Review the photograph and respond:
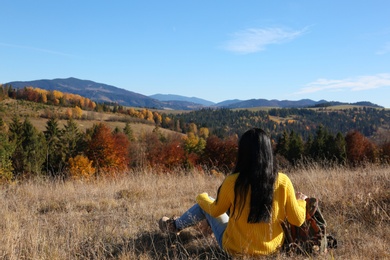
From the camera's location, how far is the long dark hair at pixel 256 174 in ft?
10.2

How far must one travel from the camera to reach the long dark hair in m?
3.09

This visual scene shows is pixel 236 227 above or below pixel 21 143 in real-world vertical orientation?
above

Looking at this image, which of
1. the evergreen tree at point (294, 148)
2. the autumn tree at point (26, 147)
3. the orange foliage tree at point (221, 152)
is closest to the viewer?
the autumn tree at point (26, 147)

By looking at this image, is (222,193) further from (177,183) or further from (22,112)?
(22,112)

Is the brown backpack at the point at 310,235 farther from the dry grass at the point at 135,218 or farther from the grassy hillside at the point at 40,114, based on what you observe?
the grassy hillside at the point at 40,114

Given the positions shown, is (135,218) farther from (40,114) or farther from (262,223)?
(40,114)

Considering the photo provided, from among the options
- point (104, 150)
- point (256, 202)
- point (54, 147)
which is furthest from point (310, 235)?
point (54, 147)

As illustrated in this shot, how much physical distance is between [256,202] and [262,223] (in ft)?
0.87

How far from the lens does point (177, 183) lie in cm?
744

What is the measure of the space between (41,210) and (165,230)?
262 centimetres

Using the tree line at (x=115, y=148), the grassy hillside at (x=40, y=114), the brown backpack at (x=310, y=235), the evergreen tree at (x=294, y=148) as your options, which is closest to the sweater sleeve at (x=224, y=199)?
the brown backpack at (x=310, y=235)

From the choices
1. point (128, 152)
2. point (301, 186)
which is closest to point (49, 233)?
point (301, 186)

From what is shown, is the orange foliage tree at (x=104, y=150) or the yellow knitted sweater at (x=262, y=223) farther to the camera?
the orange foliage tree at (x=104, y=150)

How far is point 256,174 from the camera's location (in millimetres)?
3082
